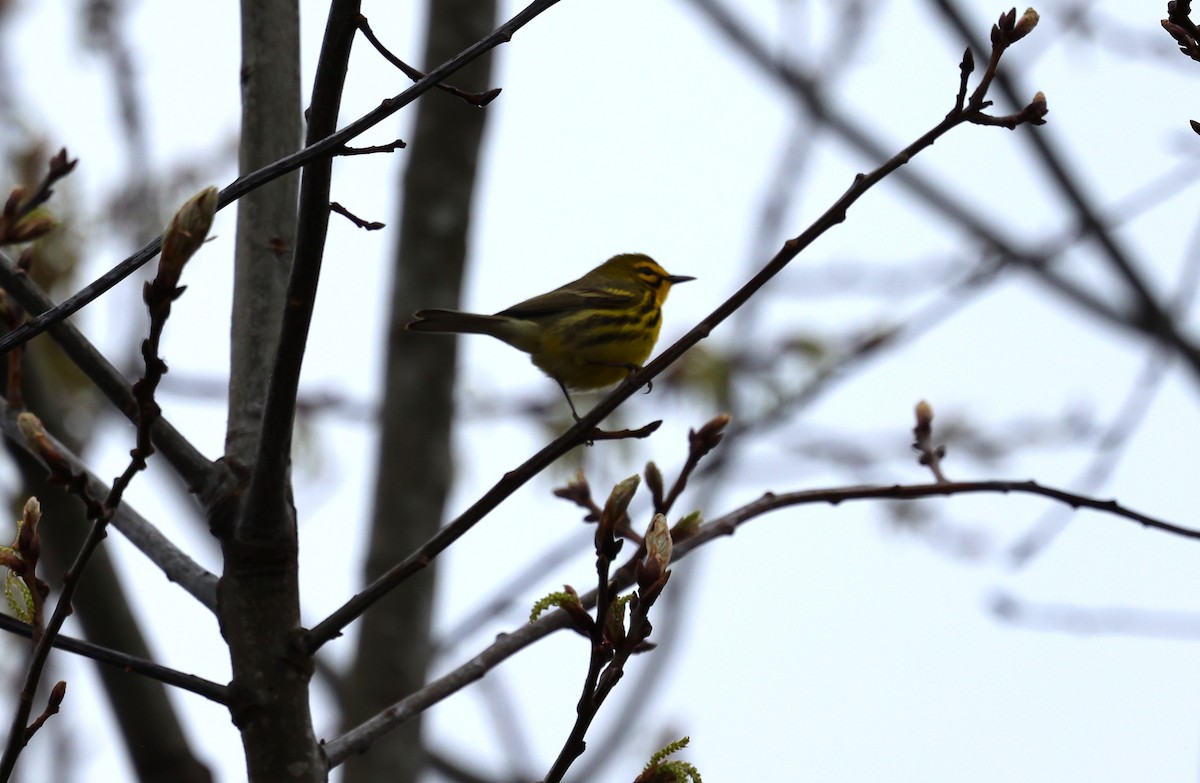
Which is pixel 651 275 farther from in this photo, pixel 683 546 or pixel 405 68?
pixel 405 68

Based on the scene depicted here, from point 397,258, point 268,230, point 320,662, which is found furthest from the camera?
point 320,662

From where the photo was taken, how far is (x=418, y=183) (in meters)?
4.71

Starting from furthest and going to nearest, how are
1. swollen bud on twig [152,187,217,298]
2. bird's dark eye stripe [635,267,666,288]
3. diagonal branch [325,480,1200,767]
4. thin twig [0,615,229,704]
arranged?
bird's dark eye stripe [635,267,666,288] < diagonal branch [325,480,1200,767] < thin twig [0,615,229,704] < swollen bud on twig [152,187,217,298]

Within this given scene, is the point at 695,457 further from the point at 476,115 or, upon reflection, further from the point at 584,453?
the point at 584,453

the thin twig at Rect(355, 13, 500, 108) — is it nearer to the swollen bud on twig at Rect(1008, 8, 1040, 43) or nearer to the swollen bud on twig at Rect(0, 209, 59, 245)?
the swollen bud on twig at Rect(1008, 8, 1040, 43)

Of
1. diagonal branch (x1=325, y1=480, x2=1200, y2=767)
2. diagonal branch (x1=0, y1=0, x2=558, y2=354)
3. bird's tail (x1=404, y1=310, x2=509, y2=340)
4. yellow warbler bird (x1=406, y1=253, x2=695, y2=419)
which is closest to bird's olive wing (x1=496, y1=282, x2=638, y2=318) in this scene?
yellow warbler bird (x1=406, y1=253, x2=695, y2=419)

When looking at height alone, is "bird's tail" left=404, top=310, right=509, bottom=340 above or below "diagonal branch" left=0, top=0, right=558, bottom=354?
above

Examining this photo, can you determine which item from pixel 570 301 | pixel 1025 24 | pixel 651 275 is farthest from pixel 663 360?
pixel 651 275

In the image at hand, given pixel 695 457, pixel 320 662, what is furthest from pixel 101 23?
pixel 695 457

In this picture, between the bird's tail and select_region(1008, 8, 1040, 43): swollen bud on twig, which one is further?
the bird's tail

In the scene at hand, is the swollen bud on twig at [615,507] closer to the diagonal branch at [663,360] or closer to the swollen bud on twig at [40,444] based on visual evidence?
the diagonal branch at [663,360]

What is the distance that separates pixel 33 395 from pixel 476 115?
2.12 meters

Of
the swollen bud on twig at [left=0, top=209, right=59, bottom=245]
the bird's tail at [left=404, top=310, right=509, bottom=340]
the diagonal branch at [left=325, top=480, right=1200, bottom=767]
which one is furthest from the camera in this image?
the bird's tail at [left=404, top=310, right=509, bottom=340]

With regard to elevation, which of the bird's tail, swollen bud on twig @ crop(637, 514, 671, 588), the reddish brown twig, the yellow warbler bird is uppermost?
the yellow warbler bird
